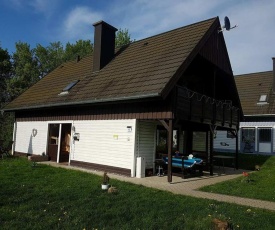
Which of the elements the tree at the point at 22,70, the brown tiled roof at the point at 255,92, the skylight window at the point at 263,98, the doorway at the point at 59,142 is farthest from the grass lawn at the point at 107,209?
the tree at the point at 22,70

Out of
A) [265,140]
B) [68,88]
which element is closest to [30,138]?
[68,88]

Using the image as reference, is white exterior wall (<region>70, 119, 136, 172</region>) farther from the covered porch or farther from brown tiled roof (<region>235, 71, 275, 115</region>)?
brown tiled roof (<region>235, 71, 275, 115</region>)

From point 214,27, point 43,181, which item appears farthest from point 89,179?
point 214,27

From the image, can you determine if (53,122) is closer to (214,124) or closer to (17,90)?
(214,124)

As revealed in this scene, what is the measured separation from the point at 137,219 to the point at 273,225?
107 inches

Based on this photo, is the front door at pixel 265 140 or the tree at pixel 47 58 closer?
the front door at pixel 265 140

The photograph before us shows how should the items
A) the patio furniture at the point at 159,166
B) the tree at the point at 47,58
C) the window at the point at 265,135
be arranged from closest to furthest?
1. the patio furniture at the point at 159,166
2. the window at the point at 265,135
3. the tree at the point at 47,58

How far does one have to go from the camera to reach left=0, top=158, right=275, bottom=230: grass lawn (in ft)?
18.9

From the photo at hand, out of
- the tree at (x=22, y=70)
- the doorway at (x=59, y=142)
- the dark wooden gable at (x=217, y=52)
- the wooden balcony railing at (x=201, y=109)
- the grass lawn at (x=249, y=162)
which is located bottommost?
the grass lawn at (x=249, y=162)

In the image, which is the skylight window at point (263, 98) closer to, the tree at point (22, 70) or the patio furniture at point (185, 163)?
the patio furniture at point (185, 163)

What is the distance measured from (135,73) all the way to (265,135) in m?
13.2

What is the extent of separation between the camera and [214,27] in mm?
13695

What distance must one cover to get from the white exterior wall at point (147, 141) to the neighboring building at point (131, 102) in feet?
0.13

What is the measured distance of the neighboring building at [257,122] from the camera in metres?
21.3
